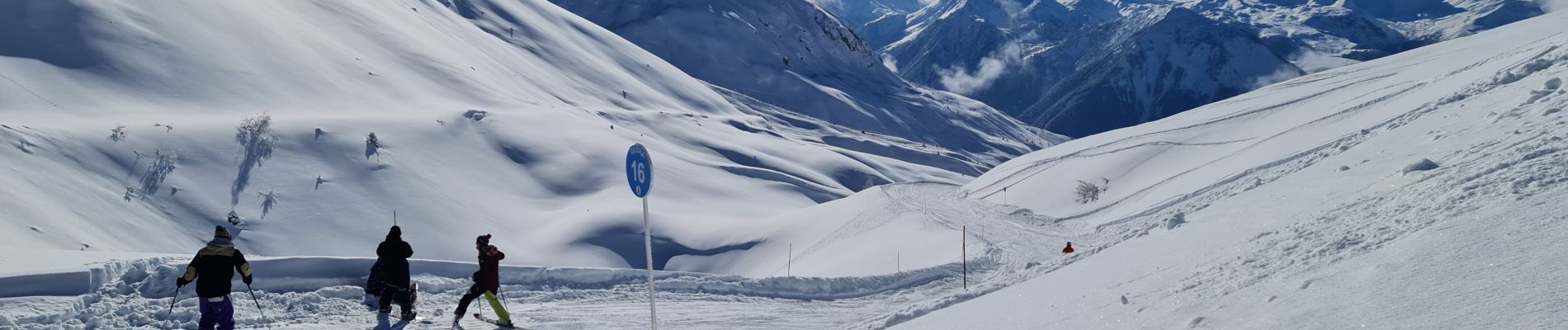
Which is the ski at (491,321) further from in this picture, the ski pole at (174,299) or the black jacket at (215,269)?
the ski pole at (174,299)

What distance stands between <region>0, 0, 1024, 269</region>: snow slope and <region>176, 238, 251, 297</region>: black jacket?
1267cm

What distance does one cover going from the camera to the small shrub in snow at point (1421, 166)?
11.2m

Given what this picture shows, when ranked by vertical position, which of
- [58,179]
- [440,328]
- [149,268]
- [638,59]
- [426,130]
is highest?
[638,59]

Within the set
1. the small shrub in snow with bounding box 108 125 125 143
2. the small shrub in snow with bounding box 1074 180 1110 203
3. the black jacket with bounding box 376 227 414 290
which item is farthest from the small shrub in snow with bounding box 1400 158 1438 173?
the small shrub in snow with bounding box 108 125 125 143

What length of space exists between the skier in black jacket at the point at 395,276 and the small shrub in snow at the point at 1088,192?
19041 mm

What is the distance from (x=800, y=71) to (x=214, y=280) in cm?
13198

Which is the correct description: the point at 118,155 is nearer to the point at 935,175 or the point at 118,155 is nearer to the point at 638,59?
the point at 935,175

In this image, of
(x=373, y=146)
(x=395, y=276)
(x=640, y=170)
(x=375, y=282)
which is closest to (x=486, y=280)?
(x=395, y=276)

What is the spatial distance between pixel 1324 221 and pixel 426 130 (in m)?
38.1

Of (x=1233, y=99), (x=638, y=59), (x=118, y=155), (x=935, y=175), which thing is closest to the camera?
(x=118, y=155)

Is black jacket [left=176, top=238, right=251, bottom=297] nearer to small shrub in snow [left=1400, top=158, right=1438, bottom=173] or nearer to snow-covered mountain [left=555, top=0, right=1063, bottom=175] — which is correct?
small shrub in snow [left=1400, top=158, right=1438, bottom=173]

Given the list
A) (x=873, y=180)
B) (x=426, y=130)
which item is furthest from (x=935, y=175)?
(x=426, y=130)

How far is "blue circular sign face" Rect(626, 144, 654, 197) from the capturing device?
10.1 m

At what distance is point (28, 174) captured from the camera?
2467cm
